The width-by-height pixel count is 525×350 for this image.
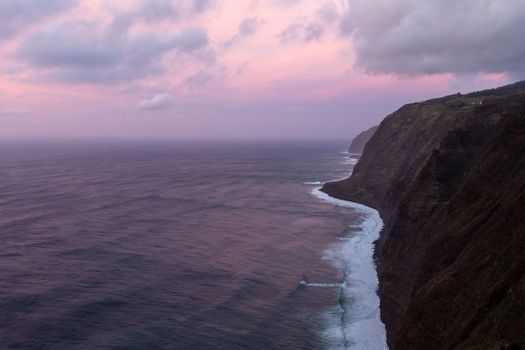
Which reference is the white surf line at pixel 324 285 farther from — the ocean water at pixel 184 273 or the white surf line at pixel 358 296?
the white surf line at pixel 358 296

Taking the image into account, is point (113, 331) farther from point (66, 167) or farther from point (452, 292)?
point (66, 167)

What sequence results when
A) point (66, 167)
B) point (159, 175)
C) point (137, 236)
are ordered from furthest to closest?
point (66, 167)
point (159, 175)
point (137, 236)

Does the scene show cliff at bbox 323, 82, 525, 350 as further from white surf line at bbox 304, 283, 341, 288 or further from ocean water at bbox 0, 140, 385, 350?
ocean water at bbox 0, 140, 385, 350

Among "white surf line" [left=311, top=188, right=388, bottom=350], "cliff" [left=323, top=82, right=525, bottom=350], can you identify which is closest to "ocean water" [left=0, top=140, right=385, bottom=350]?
"white surf line" [left=311, top=188, right=388, bottom=350]

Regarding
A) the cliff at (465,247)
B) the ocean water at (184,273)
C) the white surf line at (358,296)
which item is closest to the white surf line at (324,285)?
the ocean water at (184,273)

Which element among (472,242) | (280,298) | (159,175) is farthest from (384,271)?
(159,175)

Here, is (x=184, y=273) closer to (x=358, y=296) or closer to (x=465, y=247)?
(x=358, y=296)
